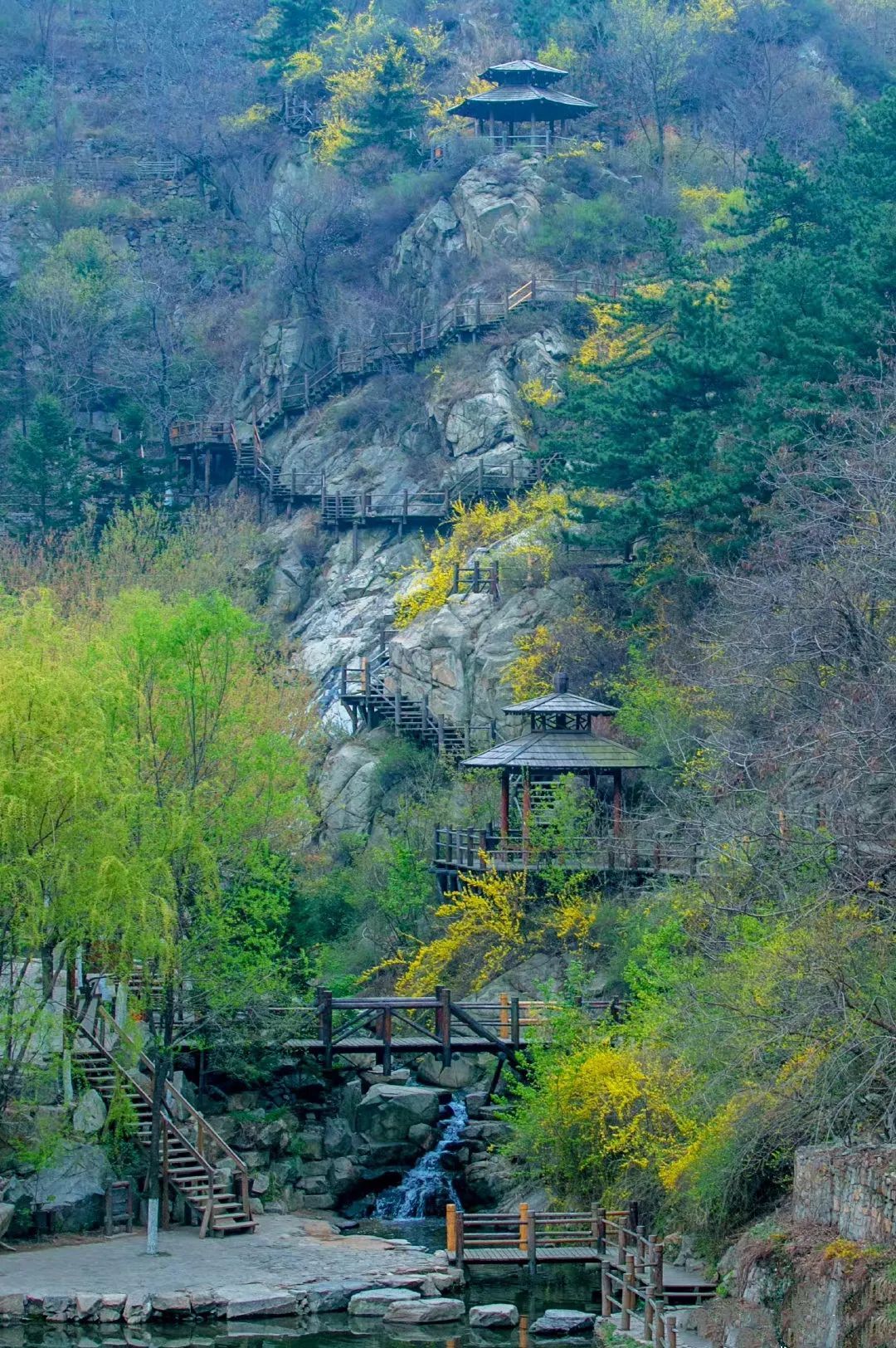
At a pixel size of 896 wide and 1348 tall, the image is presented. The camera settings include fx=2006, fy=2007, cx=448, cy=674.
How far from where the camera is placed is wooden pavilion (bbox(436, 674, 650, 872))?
3794 cm

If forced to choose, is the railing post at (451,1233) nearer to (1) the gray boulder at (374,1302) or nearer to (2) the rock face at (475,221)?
(1) the gray boulder at (374,1302)

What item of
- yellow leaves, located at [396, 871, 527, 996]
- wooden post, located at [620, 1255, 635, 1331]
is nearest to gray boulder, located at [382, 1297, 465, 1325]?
wooden post, located at [620, 1255, 635, 1331]

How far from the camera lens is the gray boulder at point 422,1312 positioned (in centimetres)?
2586

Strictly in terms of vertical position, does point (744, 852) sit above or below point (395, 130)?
below

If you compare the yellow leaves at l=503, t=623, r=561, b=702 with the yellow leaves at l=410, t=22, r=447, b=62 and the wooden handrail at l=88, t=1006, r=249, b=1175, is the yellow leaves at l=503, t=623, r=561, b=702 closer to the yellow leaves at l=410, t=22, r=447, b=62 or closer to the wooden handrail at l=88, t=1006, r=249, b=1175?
the wooden handrail at l=88, t=1006, r=249, b=1175

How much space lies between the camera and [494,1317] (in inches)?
1015

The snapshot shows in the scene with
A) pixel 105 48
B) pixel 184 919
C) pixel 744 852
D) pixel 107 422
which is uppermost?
pixel 105 48

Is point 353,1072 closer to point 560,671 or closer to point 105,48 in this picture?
point 560,671

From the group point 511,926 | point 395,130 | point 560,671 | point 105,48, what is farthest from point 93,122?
point 511,926

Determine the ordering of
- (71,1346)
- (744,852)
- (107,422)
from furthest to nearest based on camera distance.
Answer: (107,422), (744,852), (71,1346)

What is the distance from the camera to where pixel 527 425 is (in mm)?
55562

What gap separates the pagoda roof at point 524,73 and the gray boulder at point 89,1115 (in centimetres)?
4530

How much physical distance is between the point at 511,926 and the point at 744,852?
10593 mm

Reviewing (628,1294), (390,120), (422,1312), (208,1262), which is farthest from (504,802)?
(390,120)
